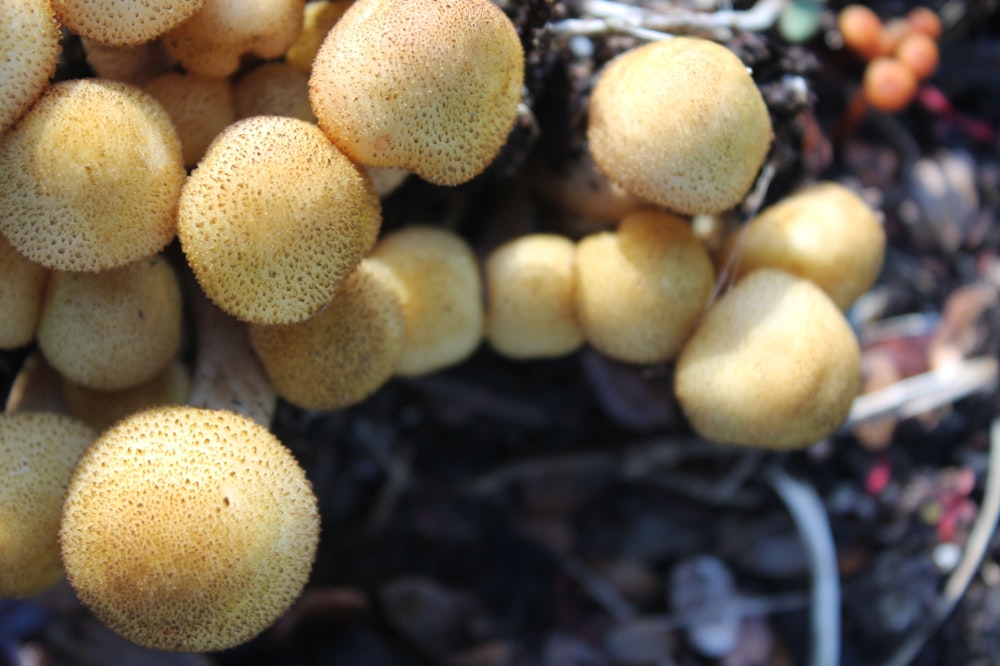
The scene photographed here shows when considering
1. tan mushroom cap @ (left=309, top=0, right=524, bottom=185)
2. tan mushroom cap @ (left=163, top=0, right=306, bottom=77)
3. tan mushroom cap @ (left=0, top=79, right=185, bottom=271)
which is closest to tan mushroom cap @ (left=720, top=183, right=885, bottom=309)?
tan mushroom cap @ (left=309, top=0, right=524, bottom=185)

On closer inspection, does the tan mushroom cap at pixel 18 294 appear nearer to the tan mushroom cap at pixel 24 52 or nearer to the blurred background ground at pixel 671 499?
the tan mushroom cap at pixel 24 52

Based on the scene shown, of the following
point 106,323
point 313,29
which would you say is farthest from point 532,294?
point 106,323

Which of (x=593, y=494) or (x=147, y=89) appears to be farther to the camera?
(x=593, y=494)

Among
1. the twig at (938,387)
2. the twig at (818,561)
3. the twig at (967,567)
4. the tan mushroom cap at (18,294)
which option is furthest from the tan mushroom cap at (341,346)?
the twig at (967,567)

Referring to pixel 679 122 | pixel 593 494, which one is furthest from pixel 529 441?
pixel 679 122

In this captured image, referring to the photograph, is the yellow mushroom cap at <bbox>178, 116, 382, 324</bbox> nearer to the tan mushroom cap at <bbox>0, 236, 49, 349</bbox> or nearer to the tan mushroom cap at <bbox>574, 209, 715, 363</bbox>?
the tan mushroom cap at <bbox>0, 236, 49, 349</bbox>

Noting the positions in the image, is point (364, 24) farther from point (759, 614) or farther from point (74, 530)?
point (759, 614)

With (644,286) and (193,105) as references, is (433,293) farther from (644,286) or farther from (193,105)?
(193,105)
